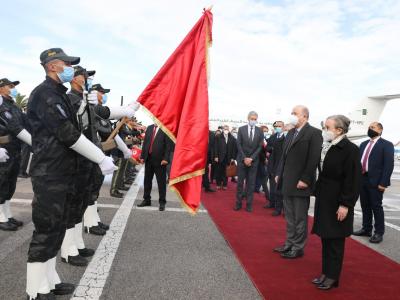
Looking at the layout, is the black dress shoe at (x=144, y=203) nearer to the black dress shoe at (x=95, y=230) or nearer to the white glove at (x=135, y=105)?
the black dress shoe at (x=95, y=230)

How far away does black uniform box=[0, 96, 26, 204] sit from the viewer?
5.15 metres

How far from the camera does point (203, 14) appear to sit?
13.8 ft

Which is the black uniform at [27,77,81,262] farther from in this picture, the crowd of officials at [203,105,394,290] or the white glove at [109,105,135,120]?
the crowd of officials at [203,105,394,290]

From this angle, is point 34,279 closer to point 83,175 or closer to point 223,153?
point 83,175

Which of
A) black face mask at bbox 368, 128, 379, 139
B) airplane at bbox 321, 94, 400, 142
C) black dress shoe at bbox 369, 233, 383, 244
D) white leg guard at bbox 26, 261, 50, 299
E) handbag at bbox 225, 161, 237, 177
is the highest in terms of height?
airplane at bbox 321, 94, 400, 142

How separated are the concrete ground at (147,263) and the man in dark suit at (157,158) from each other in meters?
0.91

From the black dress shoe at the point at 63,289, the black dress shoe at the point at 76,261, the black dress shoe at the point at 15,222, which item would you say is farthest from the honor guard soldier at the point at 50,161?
the black dress shoe at the point at 15,222

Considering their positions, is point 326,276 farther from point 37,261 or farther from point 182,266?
point 37,261

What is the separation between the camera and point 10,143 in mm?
5355

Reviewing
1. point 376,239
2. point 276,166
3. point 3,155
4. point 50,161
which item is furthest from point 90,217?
point 376,239

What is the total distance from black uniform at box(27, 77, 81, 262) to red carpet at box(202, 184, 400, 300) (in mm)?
2116

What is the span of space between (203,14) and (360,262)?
3869 mm

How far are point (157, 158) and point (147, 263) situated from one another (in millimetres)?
3503

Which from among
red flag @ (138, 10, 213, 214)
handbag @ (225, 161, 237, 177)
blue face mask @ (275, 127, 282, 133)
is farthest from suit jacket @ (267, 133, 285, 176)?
red flag @ (138, 10, 213, 214)
